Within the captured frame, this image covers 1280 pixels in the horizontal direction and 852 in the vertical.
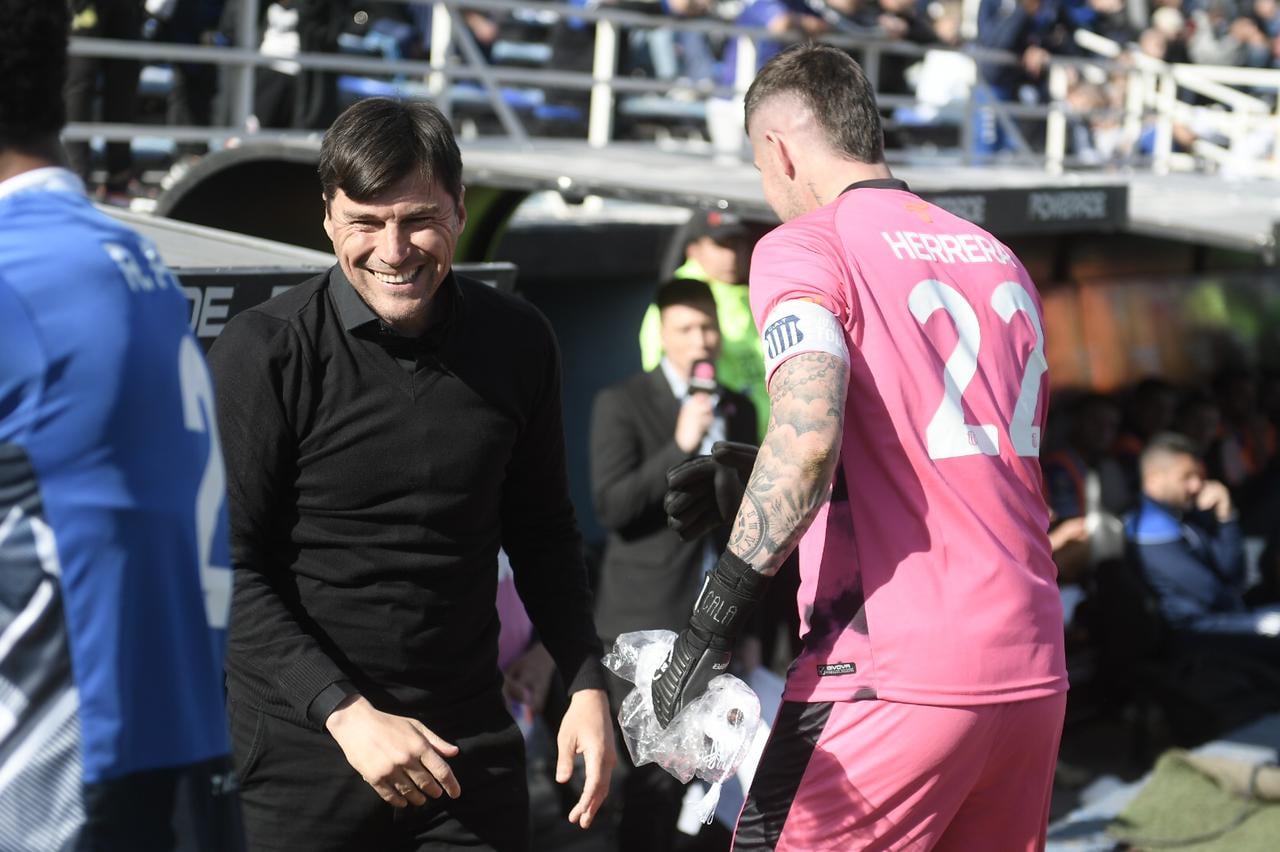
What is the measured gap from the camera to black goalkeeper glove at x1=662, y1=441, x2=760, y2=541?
129 inches

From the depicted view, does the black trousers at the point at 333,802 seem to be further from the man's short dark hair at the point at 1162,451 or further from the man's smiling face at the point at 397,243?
the man's short dark hair at the point at 1162,451

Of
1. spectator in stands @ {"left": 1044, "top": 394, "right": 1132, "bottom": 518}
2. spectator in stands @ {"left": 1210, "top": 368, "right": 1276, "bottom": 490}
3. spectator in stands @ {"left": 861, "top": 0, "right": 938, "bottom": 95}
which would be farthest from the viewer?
spectator in stands @ {"left": 861, "top": 0, "right": 938, "bottom": 95}

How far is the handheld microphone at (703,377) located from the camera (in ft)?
17.4

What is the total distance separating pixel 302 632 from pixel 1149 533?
19.5 feet

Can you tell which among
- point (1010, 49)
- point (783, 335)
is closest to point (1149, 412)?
point (1010, 49)

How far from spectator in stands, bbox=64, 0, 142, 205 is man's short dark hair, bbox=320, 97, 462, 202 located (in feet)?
18.3

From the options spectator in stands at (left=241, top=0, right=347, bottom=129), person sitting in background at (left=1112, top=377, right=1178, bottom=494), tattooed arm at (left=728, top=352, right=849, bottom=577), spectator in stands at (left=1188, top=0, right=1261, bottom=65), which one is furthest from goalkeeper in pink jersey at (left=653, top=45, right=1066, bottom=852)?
spectator in stands at (left=1188, top=0, right=1261, bottom=65)

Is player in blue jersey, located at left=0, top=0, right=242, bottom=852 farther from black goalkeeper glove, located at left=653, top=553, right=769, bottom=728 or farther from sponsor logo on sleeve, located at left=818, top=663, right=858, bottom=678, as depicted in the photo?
sponsor logo on sleeve, located at left=818, top=663, right=858, bottom=678

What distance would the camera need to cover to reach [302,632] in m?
2.72

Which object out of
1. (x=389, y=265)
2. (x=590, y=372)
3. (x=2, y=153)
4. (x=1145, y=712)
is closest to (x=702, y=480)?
(x=389, y=265)

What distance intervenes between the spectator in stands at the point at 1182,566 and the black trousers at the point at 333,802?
216 inches

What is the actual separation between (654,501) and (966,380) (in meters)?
2.41

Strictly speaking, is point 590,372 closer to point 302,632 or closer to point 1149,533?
point 1149,533

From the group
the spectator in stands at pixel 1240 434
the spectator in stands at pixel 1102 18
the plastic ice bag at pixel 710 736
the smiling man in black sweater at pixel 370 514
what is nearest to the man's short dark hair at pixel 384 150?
the smiling man in black sweater at pixel 370 514
